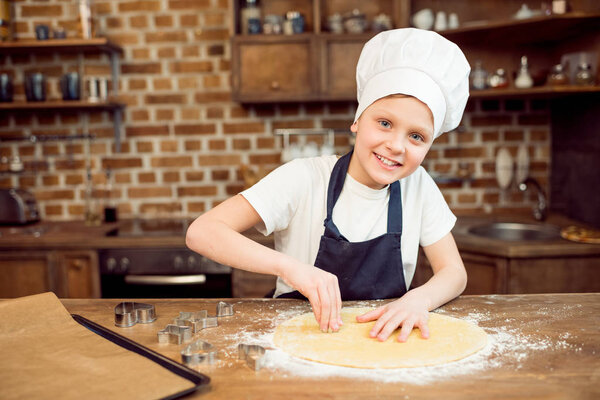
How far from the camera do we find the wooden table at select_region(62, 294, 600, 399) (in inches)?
31.9

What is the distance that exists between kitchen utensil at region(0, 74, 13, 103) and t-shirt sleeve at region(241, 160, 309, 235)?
2.00m

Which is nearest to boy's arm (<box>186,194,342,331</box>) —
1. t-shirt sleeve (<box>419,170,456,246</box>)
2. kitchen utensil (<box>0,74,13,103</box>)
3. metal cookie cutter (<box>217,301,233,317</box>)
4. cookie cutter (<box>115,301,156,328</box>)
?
metal cookie cutter (<box>217,301,233,317</box>)

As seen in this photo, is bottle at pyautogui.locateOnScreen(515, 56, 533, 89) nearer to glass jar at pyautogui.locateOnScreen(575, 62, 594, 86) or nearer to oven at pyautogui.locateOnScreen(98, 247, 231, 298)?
glass jar at pyautogui.locateOnScreen(575, 62, 594, 86)

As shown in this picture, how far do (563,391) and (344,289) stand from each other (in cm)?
69

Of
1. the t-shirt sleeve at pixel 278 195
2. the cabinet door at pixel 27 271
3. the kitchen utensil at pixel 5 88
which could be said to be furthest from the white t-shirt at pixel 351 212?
the kitchen utensil at pixel 5 88

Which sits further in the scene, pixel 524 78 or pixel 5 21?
pixel 5 21

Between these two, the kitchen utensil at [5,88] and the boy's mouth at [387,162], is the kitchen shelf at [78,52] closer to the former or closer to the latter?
the kitchen utensil at [5,88]

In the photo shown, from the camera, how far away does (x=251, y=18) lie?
2.73 metres

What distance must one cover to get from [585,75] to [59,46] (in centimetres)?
247

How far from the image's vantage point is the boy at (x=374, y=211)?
3.90 feet

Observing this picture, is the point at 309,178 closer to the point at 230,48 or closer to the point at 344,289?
the point at 344,289

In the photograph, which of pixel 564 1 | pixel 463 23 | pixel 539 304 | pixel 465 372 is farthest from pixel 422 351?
Answer: pixel 463 23

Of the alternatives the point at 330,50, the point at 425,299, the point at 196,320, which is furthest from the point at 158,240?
the point at 425,299

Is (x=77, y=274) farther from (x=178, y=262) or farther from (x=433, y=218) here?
(x=433, y=218)
